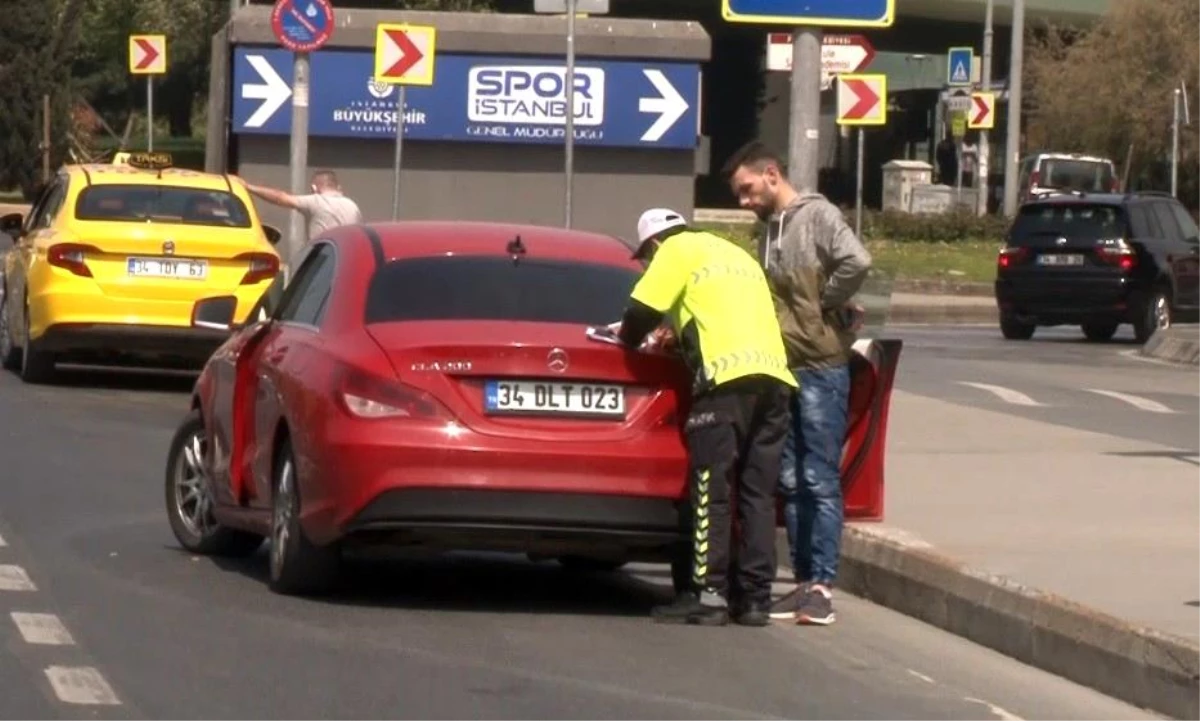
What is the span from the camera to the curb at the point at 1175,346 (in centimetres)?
2673

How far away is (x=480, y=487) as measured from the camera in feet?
31.2

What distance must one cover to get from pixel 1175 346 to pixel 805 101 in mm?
15502

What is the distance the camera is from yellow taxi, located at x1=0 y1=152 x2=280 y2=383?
18.7 meters

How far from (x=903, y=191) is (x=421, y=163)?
79.4 feet

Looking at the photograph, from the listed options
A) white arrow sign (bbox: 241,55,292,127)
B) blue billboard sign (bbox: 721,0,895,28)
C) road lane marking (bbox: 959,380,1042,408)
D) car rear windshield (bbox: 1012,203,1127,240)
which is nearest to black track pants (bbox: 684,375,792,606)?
blue billboard sign (bbox: 721,0,895,28)

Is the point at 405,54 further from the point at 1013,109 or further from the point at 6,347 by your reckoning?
the point at 1013,109

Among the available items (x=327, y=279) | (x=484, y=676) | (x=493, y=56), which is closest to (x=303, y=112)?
(x=493, y=56)

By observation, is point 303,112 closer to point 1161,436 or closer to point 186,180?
point 186,180

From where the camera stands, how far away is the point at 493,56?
29.4 m

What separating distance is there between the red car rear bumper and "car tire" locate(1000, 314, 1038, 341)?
21.3 metres

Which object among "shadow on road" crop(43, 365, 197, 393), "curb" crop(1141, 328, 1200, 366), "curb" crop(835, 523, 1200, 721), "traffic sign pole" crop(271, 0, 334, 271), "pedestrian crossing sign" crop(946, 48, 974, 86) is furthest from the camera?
"pedestrian crossing sign" crop(946, 48, 974, 86)

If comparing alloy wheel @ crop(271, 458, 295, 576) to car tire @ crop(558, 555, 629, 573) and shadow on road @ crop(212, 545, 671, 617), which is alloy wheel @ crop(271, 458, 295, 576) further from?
car tire @ crop(558, 555, 629, 573)

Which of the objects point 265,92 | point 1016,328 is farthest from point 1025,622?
point 1016,328

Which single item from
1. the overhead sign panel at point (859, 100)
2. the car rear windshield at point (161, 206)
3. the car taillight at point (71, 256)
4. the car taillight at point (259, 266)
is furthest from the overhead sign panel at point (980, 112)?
the car taillight at point (71, 256)
